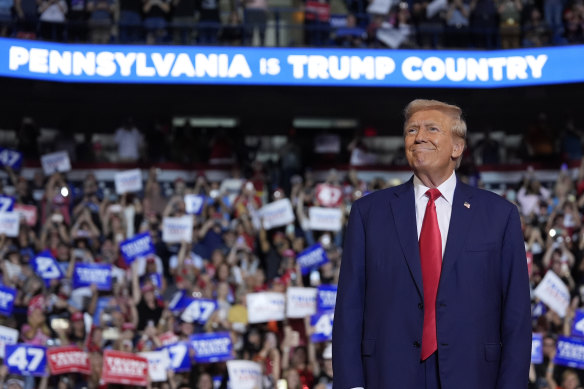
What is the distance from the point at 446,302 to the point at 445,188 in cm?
40

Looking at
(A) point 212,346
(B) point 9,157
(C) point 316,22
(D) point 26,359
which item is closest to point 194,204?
(B) point 9,157

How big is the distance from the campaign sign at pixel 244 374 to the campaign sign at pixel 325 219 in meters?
3.36

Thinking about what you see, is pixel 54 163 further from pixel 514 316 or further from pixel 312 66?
pixel 514 316

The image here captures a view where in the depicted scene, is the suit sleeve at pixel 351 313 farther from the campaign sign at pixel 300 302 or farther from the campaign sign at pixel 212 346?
the campaign sign at pixel 300 302

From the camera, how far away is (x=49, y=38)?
15148 mm

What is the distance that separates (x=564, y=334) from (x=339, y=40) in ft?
19.4

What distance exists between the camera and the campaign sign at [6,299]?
1150cm

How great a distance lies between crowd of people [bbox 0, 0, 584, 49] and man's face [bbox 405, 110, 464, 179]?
11538 mm

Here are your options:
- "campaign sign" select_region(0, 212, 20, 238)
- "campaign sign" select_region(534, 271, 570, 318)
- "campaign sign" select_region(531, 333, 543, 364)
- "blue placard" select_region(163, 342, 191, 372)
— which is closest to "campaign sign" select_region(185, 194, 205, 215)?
"campaign sign" select_region(0, 212, 20, 238)

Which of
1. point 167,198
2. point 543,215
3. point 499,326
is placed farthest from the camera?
point 167,198

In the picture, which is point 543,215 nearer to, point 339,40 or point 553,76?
point 553,76

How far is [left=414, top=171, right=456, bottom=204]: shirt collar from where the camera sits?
11.2 ft

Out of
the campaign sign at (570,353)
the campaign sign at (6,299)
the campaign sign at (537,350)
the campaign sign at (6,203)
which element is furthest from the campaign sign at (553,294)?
the campaign sign at (6,203)

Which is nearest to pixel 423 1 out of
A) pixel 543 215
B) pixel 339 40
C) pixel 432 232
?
pixel 339 40
